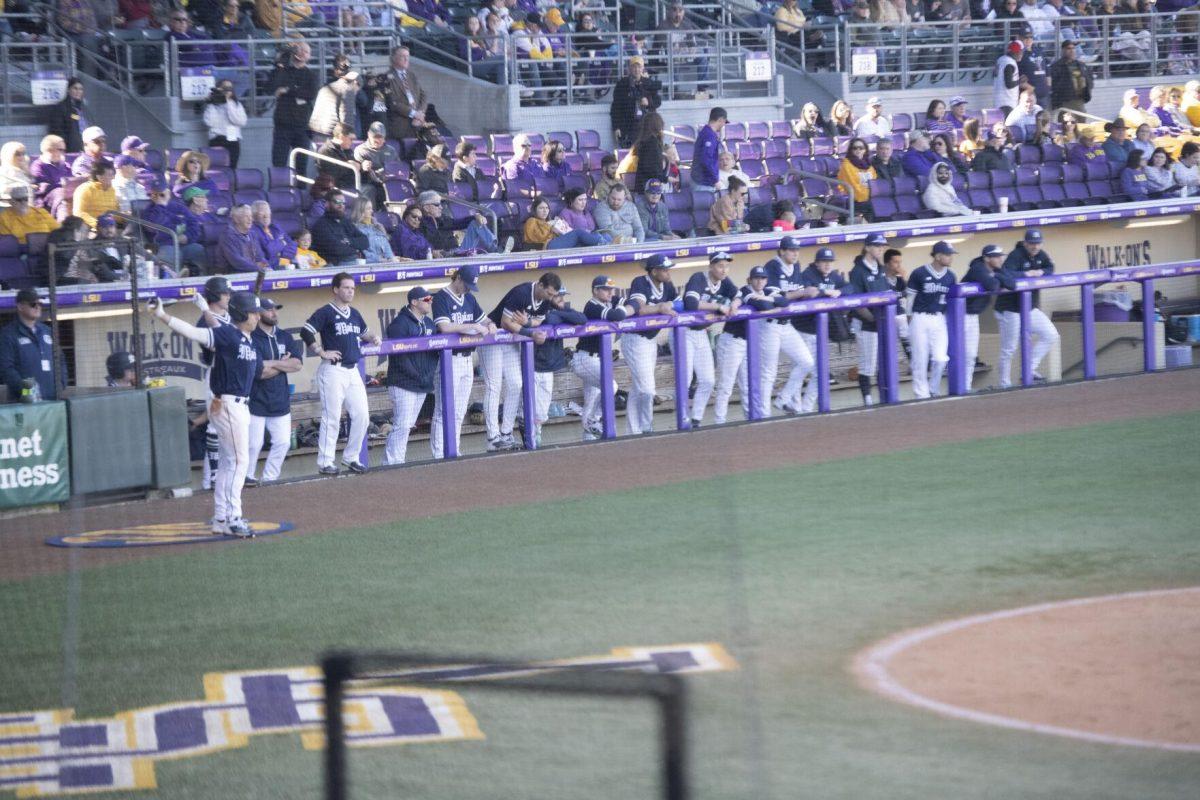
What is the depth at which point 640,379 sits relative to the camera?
15219 millimetres

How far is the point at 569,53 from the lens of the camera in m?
20.7

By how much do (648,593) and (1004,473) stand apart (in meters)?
4.32

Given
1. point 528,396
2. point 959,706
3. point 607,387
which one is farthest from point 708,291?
point 959,706

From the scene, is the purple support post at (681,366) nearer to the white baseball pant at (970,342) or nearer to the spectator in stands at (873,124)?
the white baseball pant at (970,342)

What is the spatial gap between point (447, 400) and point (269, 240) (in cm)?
221

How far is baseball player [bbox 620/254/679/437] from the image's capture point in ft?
49.8

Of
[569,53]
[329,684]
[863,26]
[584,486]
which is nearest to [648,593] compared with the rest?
[584,486]

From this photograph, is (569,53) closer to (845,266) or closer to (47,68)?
(845,266)

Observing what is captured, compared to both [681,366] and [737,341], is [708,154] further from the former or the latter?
[681,366]

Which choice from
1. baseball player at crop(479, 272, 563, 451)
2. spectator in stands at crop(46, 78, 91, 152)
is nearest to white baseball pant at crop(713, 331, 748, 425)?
baseball player at crop(479, 272, 563, 451)

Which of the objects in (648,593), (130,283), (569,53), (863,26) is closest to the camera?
(648,593)

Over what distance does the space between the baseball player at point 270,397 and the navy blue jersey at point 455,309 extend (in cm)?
172

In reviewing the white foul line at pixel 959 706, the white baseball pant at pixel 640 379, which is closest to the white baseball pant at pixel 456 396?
the white baseball pant at pixel 640 379

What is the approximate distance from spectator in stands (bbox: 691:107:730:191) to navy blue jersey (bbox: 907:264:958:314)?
284cm
